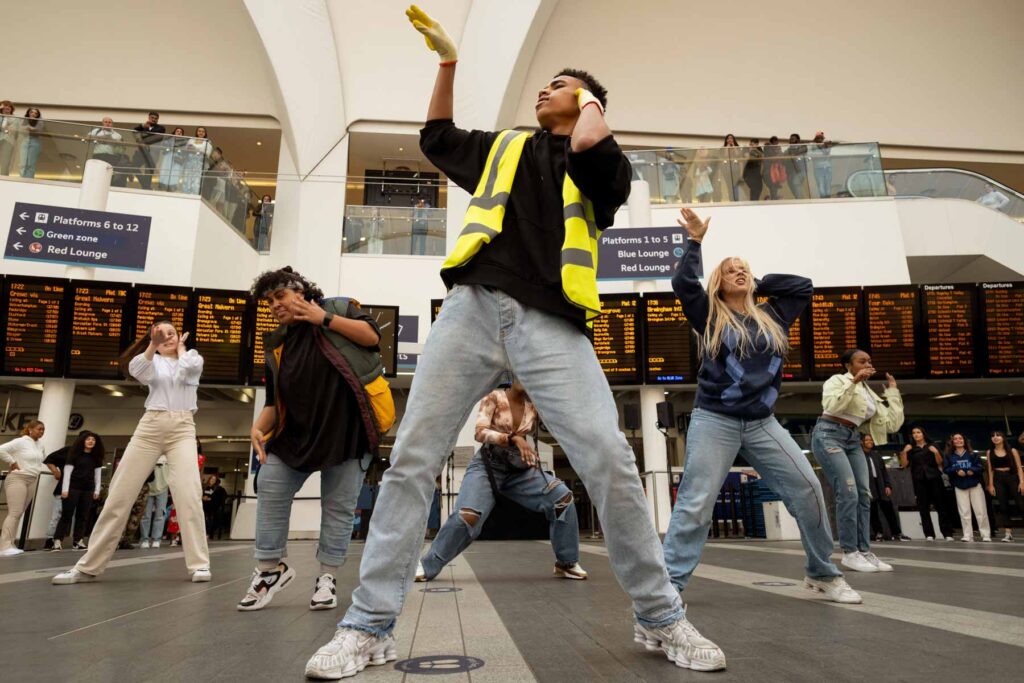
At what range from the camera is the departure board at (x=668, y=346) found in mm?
11562

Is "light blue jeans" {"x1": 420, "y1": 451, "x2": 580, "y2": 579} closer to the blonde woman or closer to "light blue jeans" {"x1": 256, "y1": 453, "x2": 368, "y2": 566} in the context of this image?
"light blue jeans" {"x1": 256, "y1": 453, "x2": 368, "y2": 566}

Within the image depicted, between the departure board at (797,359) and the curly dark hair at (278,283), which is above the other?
the departure board at (797,359)

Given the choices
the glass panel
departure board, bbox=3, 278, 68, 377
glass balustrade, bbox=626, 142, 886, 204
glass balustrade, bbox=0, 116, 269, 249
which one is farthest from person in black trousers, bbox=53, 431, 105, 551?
glass balustrade, bbox=626, 142, 886, 204

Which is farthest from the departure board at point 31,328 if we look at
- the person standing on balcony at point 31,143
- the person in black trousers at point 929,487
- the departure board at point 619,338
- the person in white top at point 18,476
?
the person in black trousers at point 929,487

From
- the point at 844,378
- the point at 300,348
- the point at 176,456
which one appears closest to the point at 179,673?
the point at 300,348

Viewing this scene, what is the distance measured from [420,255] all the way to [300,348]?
1234cm

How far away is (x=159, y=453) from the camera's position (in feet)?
16.0

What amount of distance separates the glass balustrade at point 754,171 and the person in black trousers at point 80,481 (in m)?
11.5

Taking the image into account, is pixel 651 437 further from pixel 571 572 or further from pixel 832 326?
pixel 571 572

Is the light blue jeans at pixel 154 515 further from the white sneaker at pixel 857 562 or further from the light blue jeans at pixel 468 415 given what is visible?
the light blue jeans at pixel 468 415

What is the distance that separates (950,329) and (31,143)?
1764 centimetres

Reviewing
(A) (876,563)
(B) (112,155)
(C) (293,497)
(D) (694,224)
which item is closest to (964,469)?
(A) (876,563)

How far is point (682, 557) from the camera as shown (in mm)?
3150

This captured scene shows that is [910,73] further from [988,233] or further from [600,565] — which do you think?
[600,565]
